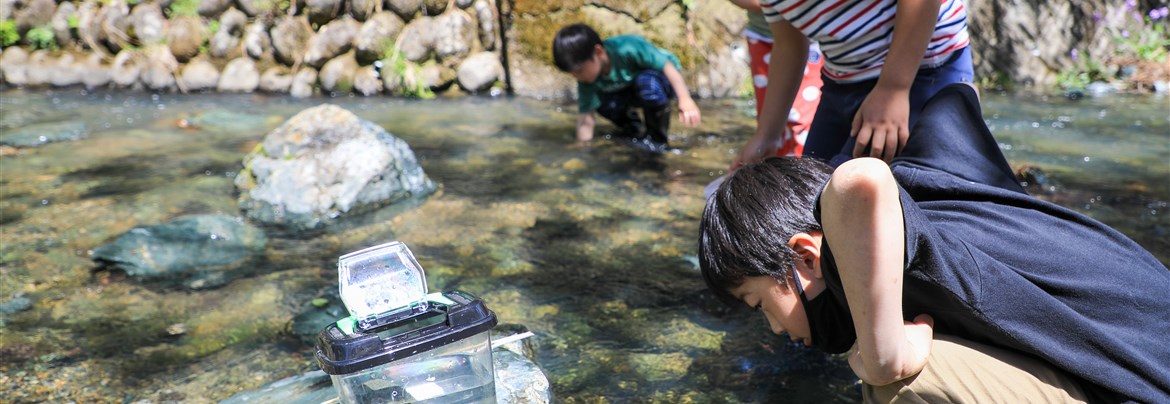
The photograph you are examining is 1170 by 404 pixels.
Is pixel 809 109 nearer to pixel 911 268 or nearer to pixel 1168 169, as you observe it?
pixel 911 268

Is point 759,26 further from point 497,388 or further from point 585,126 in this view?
point 497,388

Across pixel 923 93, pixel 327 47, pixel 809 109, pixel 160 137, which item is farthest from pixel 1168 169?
pixel 327 47

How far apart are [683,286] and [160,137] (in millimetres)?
4147

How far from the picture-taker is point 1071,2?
301 inches

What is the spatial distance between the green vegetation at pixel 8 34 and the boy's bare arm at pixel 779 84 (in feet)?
28.0

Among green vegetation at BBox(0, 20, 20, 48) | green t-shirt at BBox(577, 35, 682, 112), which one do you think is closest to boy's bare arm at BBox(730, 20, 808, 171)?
green t-shirt at BBox(577, 35, 682, 112)

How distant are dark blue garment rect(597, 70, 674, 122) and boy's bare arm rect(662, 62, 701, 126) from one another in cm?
6

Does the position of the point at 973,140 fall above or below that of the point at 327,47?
above

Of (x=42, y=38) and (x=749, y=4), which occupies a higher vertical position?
(x=749, y=4)

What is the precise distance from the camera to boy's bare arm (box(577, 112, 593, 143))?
5295 millimetres

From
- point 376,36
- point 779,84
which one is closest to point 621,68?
point 779,84

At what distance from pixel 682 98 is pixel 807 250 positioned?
3.30m

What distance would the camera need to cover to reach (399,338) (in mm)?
1564

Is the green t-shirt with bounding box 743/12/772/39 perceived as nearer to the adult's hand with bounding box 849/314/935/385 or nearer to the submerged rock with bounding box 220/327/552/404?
the submerged rock with bounding box 220/327/552/404
